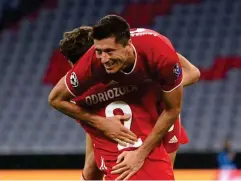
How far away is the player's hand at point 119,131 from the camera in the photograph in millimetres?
3555

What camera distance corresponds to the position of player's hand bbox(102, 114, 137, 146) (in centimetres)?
355

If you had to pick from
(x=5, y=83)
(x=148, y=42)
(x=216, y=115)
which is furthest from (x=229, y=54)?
(x=148, y=42)

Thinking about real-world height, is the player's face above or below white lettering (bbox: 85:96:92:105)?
above

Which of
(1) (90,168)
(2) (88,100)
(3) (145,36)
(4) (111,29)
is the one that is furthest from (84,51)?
(1) (90,168)

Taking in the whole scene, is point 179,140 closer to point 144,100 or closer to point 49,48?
point 144,100

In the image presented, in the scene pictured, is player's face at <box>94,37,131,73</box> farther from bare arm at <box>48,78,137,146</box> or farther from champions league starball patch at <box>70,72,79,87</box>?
bare arm at <box>48,78,137,146</box>

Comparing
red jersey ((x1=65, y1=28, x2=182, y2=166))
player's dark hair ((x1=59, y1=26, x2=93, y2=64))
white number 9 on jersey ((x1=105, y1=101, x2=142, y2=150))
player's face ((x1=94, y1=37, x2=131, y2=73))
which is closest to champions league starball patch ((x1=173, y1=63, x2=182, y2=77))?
red jersey ((x1=65, y1=28, x2=182, y2=166))

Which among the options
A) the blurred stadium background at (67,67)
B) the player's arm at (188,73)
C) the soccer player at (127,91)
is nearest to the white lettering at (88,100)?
the soccer player at (127,91)

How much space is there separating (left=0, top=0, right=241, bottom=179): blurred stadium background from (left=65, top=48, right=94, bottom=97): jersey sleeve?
6.73m

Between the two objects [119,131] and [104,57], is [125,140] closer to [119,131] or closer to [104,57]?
[119,131]

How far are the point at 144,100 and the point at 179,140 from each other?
2.18 feet

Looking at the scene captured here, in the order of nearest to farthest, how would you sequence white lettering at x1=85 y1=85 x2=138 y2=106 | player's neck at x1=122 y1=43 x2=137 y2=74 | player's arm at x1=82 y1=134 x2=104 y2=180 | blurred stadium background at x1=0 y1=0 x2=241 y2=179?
player's neck at x1=122 y1=43 x2=137 y2=74 < white lettering at x1=85 y1=85 x2=138 y2=106 < player's arm at x1=82 y1=134 x2=104 y2=180 < blurred stadium background at x1=0 y1=0 x2=241 y2=179

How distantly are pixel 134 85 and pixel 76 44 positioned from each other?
51 cm

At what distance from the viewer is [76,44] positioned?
3.82m
